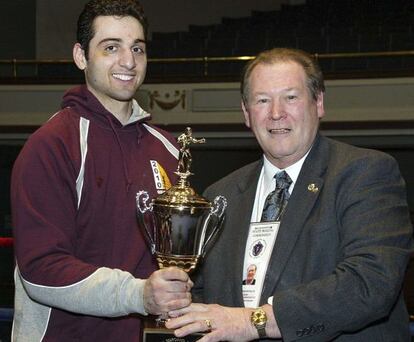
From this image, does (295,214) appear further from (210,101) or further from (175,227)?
(210,101)

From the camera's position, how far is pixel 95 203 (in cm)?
219

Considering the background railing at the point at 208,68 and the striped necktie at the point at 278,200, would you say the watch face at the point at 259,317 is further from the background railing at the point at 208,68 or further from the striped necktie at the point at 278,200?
the background railing at the point at 208,68

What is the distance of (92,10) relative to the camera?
2305 millimetres

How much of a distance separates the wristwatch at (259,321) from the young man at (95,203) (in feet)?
0.56

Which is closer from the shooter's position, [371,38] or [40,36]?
[371,38]

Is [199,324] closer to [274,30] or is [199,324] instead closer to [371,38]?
[371,38]

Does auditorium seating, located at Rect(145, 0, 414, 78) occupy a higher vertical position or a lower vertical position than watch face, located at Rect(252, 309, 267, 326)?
higher

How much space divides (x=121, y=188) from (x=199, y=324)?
45 cm

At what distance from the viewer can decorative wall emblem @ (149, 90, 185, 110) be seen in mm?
9828

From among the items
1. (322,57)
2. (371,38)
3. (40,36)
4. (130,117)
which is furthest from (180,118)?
(130,117)

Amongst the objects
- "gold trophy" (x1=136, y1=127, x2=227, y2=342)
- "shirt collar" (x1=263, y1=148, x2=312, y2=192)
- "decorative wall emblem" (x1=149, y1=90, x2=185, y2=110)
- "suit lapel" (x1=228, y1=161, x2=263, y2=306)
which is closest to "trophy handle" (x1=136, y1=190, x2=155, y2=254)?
"gold trophy" (x1=136, y1=127, x2=227, y2=342)

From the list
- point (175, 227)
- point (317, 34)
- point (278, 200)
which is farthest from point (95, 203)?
point (317, 34)

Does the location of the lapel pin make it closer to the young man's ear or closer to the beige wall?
the young man's ear

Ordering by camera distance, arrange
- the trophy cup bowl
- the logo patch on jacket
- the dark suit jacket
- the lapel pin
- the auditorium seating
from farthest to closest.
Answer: the auditorium seating, the logo patch on jacket, the lapel pin, the trophy cup bowl, the dark suit jacket
